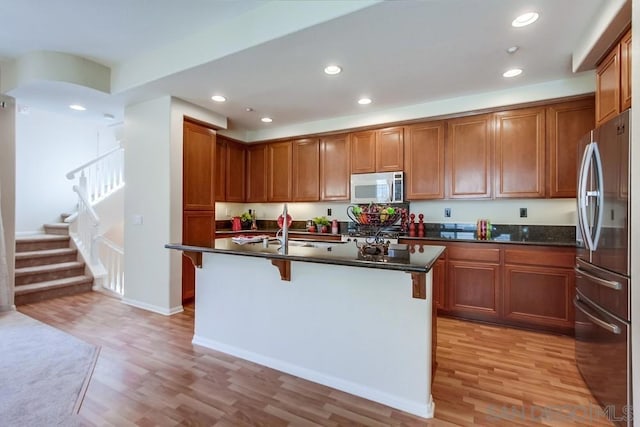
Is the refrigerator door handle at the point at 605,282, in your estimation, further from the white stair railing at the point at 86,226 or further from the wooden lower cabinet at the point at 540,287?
the white stair railing at the point at 86,226

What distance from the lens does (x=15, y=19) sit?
2.56 metres

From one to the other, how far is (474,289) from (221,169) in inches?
153

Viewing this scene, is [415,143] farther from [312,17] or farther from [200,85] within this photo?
[200,85]

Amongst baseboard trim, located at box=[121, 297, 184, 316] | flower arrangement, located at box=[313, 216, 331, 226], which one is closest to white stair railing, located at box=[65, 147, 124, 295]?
baseboard trim, located at box=[121, 297, 184, 316]

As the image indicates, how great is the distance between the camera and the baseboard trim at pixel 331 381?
182 cm

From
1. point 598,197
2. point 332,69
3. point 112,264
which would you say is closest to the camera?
point 598,197

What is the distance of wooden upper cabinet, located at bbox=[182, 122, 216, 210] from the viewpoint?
3807 millimetres

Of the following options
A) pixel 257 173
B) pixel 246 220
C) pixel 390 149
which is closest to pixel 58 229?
pixel 246 220

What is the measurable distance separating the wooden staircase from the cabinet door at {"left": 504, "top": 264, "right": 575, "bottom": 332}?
5.59m

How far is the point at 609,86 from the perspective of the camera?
2225mm

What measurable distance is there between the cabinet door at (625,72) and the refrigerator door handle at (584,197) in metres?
0.32

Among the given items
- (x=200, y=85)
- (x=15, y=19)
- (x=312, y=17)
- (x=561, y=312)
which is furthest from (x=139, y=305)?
(x=561, y=312)

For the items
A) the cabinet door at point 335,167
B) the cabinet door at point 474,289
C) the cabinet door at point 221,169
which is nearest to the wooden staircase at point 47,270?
the cabinet door at point 221,169

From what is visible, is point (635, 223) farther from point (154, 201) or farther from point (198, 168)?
point (154, 201)
